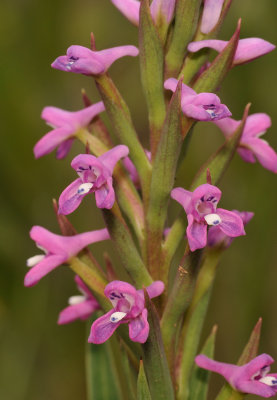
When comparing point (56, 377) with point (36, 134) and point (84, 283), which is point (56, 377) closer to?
point (36, 134)

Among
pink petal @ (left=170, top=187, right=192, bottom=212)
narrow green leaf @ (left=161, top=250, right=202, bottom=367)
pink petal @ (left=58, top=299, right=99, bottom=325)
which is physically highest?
pink petal @ (left=170, top=187, right=192, bottom=212)

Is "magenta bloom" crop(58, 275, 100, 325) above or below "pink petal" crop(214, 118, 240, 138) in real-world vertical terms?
below

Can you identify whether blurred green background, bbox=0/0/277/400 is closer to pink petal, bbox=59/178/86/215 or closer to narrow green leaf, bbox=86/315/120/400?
narrow green leaf, bbox=86/315/120/400

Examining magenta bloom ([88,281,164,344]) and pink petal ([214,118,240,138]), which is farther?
pink petal ([214,118,240,138])

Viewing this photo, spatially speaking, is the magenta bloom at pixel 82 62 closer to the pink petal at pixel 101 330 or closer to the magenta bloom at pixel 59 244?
the magenta bloom at pixel 59 244

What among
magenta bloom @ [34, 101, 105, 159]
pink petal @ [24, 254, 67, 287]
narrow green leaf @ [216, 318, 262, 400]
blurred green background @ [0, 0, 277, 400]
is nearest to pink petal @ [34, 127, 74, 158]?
magenta bloom @ [34, 101, 105, 159]

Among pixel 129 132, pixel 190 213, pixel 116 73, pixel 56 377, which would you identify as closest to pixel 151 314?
pixel 190 213

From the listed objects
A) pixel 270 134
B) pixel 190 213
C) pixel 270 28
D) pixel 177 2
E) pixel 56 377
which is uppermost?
pixel 177 2
